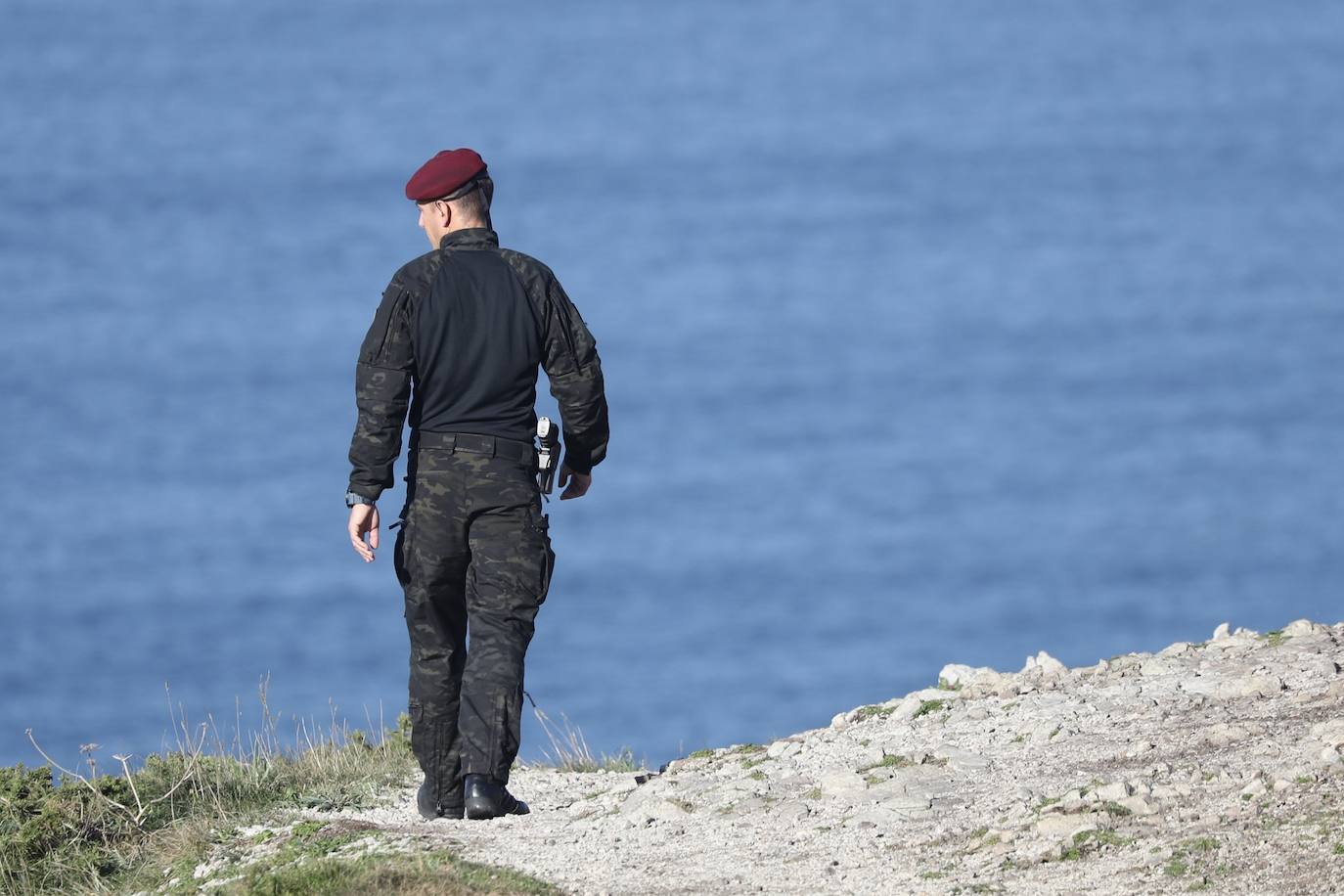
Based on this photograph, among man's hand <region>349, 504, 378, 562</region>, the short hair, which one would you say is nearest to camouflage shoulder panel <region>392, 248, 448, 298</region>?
the short hair

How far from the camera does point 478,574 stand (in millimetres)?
9008

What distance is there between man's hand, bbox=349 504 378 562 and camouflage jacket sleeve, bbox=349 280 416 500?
0.06 meters

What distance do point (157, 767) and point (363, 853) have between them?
2764mm

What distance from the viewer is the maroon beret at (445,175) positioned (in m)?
9.01

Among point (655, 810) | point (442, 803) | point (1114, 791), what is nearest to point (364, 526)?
point (442, 803)

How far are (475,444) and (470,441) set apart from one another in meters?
0.02

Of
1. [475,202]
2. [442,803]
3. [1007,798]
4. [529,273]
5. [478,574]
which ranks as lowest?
[1007,798]

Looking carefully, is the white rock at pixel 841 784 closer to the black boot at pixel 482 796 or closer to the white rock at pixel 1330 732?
the black boot at pixel 482 796

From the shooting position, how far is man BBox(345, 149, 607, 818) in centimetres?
889

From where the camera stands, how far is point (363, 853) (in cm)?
840

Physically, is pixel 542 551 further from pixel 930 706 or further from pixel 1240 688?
pixel 1240 688

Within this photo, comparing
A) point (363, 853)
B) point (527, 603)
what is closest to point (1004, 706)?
point (527, 603)

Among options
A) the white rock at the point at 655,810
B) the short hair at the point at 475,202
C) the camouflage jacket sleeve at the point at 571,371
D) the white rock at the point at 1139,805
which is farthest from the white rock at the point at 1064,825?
the short hair at the point at 475,202

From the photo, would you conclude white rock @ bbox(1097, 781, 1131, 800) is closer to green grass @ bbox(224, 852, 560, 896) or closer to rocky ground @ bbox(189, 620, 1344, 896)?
rocky ground @ bbox(189, 620, 1344, 896)
